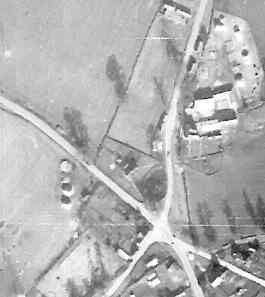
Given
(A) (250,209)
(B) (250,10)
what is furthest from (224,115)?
(B) (250,10)

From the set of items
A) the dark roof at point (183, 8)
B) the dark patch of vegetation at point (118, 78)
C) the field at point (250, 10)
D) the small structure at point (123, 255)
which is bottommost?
the small structure at point (123, 255)

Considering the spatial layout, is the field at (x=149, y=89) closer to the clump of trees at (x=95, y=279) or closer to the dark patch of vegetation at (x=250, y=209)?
the dark patch of vegetation at (x=250, y=209)

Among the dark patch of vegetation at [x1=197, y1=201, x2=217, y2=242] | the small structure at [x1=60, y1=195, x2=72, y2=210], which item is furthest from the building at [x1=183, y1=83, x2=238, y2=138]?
the small structure at [x1=60, y1=195, x2=72, y2=210]

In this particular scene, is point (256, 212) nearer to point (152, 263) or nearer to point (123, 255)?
point (152, 263)

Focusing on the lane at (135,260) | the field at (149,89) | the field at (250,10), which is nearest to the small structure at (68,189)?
the field at (149,89)

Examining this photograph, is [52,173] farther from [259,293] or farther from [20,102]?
[259,293]

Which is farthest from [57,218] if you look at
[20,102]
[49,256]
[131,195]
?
[20,102]
